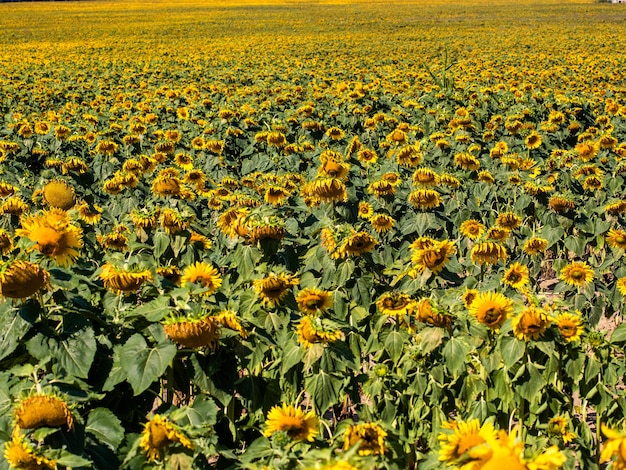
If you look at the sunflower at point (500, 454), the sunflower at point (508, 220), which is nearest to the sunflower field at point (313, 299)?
the sunflower at point (500, 454)

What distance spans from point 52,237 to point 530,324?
77.2 inches

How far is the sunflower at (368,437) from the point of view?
73.2 inches

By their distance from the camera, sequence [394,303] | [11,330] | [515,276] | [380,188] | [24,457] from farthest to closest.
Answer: [380,188]
[515,276]
[394,303]
[11,330]
[24,457]

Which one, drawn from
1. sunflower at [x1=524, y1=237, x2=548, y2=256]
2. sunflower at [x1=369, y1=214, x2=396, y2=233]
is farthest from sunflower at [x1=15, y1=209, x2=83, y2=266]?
sunflower at [x1=524, y1=237, x2=548, y2=256]

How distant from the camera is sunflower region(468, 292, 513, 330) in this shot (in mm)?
2572

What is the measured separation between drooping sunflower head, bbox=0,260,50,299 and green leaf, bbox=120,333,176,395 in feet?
1.19

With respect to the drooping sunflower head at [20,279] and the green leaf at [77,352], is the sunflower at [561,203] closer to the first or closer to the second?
the green leaf at [77,352]

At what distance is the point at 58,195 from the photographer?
186 inches

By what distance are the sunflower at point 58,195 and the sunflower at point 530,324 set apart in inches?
147

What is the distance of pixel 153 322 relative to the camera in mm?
2115

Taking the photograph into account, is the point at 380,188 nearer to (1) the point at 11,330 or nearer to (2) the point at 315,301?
(2) the point at 315,301

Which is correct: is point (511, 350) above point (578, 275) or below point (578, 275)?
above

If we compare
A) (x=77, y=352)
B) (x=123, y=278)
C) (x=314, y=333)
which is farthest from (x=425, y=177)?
(x=77, y=352)

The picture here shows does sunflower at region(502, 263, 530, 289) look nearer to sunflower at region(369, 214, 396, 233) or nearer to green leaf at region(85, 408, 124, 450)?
sunflower at region(369, 214, 396, 233)
